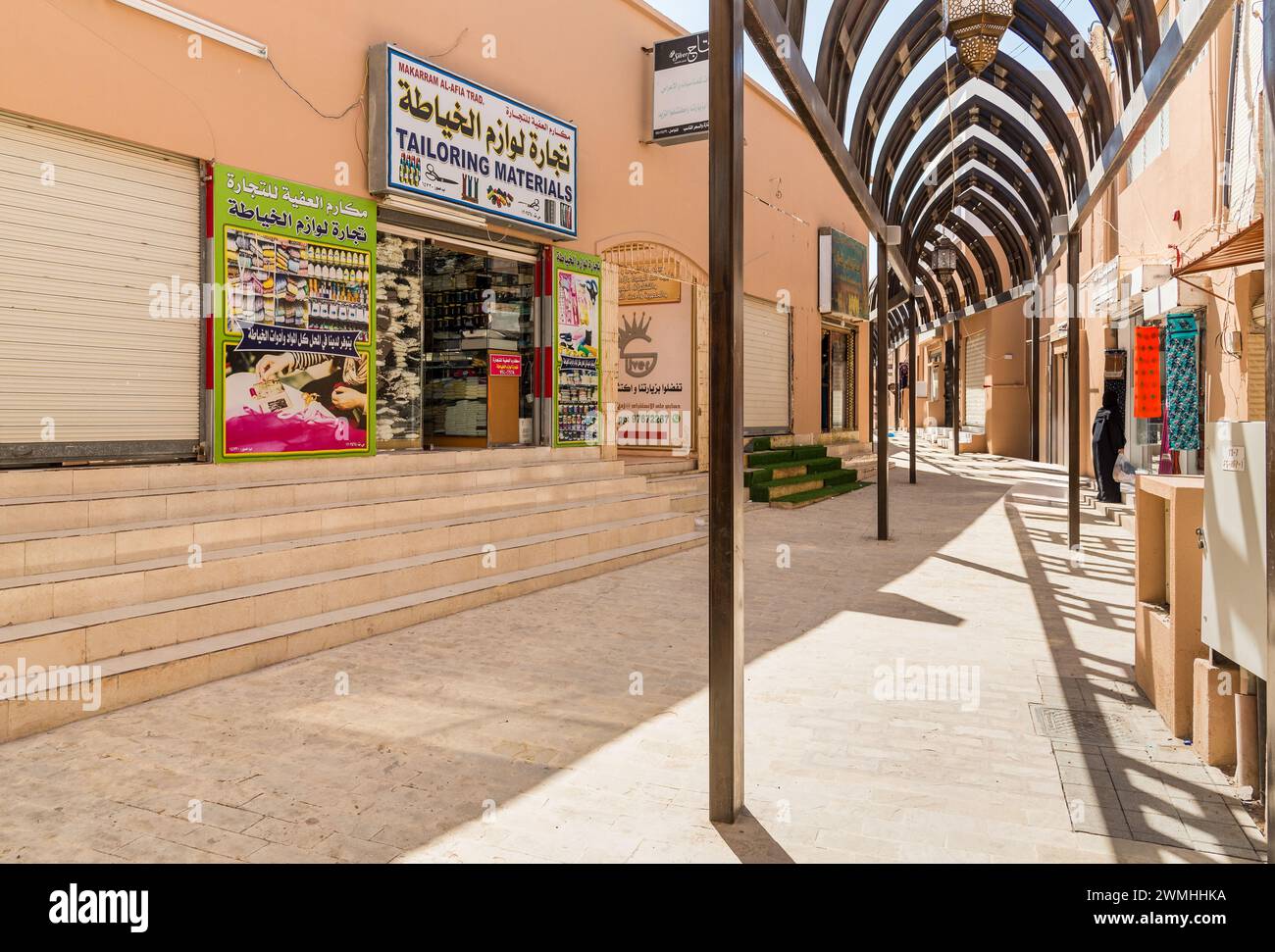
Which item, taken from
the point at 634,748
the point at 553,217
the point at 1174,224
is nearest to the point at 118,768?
the point at 634,748

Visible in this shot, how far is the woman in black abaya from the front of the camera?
43.2ft

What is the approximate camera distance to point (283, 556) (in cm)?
601

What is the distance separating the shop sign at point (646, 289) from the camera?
15547mm

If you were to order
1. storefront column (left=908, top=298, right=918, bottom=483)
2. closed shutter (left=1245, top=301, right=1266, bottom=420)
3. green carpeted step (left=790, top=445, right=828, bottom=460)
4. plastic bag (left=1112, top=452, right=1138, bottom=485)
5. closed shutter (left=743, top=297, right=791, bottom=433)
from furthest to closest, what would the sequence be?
1. closed shutter (left=743, top=297, right=791, bottom=433)
2. green carpeted step (left=790, top=445, right=828, bottom=460)
3. storefront column (left=908, top=298, right=918, bottom=483)
4. plastic bag (left=1112, top=452, right=1138, bottom=485)
5. closed shutter (left=1245, top=301, right=1266, bottom=420)

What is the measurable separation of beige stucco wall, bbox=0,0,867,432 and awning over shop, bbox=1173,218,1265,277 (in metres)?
7.52

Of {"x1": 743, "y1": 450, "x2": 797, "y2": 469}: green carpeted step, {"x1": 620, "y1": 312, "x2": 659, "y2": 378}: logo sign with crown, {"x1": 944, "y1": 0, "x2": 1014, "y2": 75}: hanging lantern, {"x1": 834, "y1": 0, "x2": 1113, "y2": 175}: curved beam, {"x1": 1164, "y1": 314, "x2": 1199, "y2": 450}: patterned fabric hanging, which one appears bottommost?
{"x1": 743, "y1": 450, "x2": 797, "y2": 469}: green carpeted step

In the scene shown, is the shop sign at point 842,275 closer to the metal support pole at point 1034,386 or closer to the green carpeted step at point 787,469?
the green carpeted step at point 787,469

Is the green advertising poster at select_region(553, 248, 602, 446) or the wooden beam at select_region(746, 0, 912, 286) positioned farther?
the green advertising poster at select_region(553, 248, 602, 446)

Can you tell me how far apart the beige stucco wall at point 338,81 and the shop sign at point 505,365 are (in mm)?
1923

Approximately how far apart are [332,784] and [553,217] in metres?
8.92

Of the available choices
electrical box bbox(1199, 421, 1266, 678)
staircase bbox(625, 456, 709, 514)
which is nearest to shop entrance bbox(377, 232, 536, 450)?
staircase bbox(625, 456, 709, 514)

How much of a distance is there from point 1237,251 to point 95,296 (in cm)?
888

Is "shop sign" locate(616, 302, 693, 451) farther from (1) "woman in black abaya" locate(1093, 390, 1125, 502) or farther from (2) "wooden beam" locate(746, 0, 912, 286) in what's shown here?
(2) "wooden beam" locate(746, 0, 912, 286)

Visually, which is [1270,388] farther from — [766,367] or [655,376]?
[766,367]
